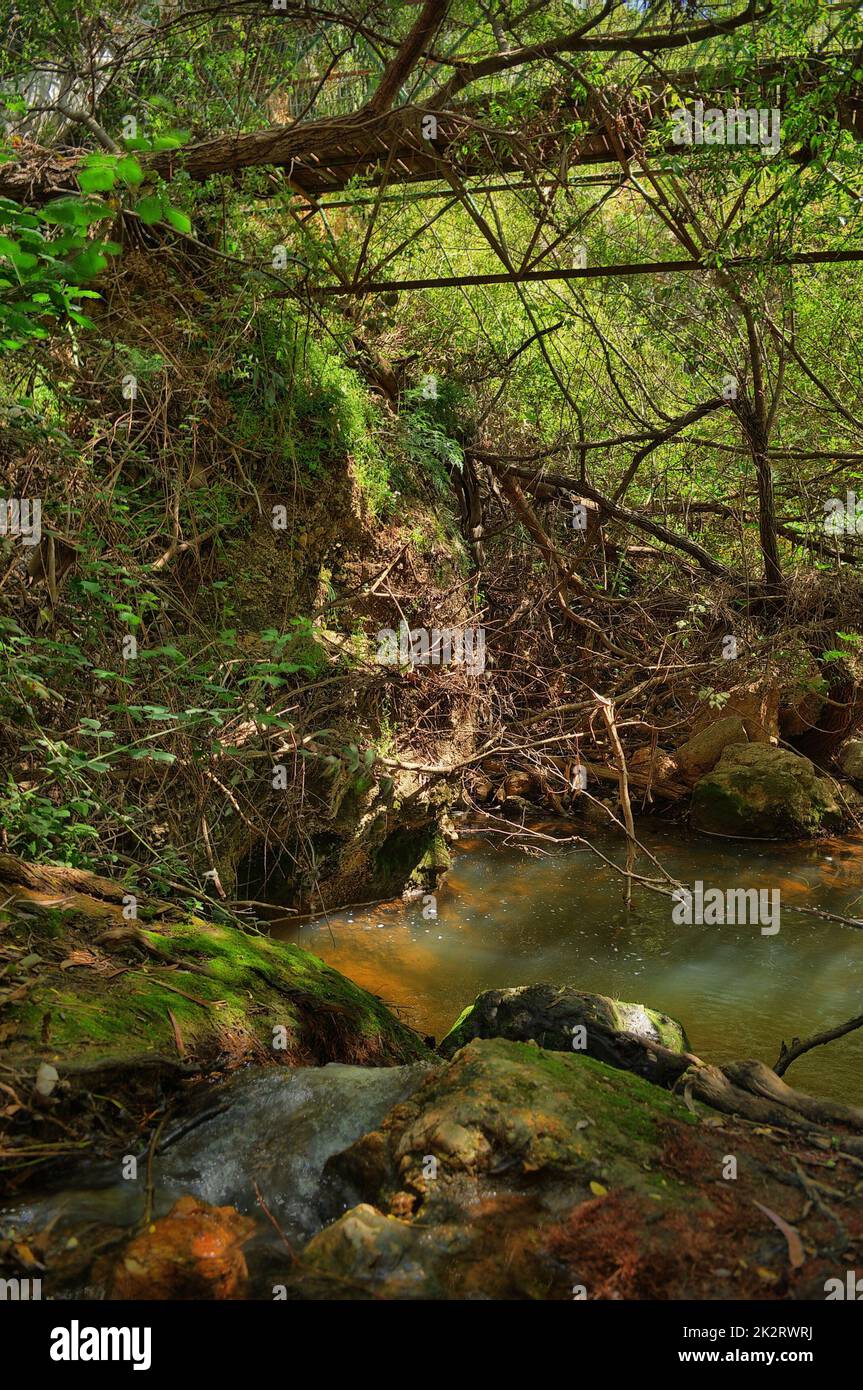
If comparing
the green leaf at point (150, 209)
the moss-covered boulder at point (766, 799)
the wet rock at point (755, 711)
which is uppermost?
the green leaf at point (150, 209)

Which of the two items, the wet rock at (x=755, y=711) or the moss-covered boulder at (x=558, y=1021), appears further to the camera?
the wet rock at (x=755, y=711)

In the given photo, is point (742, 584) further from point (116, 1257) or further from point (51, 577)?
point (116, 1257)

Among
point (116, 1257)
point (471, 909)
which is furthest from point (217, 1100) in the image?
point (471, 909)

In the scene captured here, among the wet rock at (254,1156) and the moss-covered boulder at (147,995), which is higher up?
the moss-covered boulder at (147,995)

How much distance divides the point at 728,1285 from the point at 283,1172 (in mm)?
1222

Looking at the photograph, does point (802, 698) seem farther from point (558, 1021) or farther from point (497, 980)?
point (558, 1021)

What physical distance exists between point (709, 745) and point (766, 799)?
95 centimetres

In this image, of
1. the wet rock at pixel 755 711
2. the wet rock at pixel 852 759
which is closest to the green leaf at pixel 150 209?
the wet rock at pixel 755 711

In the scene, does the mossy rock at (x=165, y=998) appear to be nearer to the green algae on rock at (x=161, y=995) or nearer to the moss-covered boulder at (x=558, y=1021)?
the green algae on rock at (x=161, y=995)

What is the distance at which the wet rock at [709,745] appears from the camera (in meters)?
10.2

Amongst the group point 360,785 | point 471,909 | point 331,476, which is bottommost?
point 471,909

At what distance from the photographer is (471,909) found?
7.72m

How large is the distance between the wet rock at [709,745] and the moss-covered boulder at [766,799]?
1.06 ft
